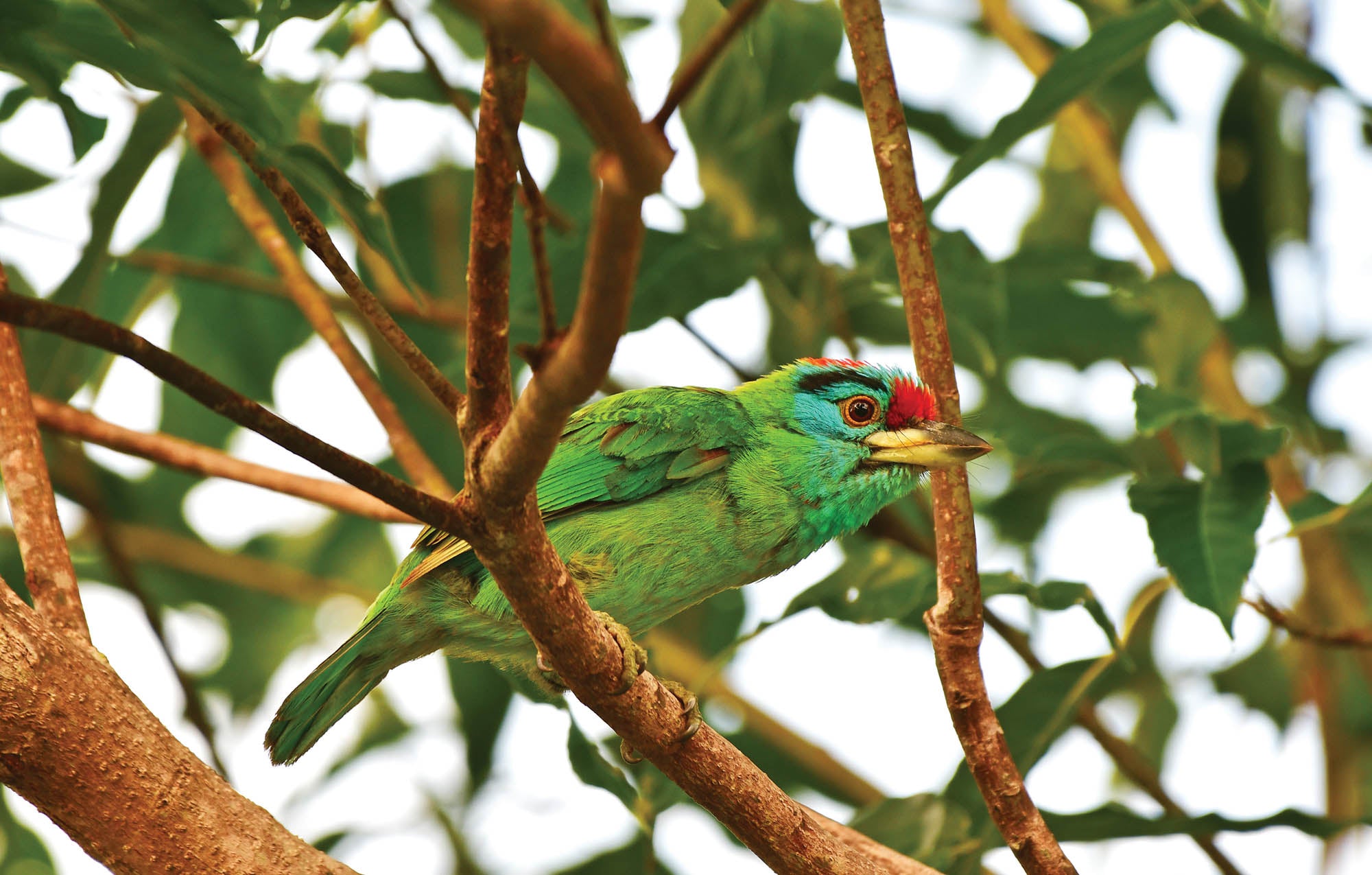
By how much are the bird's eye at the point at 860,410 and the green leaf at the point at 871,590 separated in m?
0.41

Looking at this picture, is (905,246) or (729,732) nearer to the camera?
(905,246)

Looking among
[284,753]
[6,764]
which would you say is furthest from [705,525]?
[6,764]

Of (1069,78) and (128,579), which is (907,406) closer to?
(1069,78)

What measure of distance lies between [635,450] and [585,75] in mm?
2386

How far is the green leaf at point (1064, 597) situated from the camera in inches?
129

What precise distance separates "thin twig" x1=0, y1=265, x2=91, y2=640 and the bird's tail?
779mm

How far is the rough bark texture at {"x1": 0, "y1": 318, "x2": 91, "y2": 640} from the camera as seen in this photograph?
2609mm

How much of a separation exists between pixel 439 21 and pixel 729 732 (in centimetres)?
280

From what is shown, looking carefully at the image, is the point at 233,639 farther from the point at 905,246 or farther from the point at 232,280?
the point at 905,246

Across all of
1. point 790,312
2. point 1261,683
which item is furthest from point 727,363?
point 1261,683

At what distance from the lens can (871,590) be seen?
358 centimetres

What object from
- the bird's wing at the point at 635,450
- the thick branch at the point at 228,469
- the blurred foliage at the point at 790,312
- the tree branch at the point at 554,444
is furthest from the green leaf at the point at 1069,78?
the thick branch at the point at 228,469

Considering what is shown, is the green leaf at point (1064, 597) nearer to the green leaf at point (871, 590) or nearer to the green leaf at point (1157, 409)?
the green leaf at point (871, 590)

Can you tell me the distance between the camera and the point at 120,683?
2.31 m
